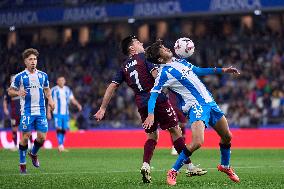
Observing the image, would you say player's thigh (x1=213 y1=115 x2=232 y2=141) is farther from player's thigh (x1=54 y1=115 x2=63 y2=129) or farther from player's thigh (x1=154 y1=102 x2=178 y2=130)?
player's thigh (x1=54 y1=115 x2=63 y2=129)

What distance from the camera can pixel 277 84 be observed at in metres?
32.3

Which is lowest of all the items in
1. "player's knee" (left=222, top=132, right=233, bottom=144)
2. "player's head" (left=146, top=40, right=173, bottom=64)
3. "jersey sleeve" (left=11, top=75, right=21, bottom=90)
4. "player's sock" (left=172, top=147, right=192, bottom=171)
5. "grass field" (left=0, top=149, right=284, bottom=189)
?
"grass field" (left=0, top=149, right=284, bottom=189)

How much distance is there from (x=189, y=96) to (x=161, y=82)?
0.47 m

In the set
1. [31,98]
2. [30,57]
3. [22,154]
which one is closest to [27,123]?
[31,98]

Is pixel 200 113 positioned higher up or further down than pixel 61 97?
further down

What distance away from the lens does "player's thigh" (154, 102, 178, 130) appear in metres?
13.2

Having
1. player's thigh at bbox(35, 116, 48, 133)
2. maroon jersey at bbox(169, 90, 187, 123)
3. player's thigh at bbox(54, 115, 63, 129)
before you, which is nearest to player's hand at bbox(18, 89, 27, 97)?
player's thigh at bbox(35, 116, 48, 133)

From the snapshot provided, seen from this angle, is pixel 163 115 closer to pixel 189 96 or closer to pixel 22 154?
pixel 189 96

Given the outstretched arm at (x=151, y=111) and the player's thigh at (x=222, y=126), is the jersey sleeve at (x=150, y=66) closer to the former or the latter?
the outstretched arm at (x=151, y=111)

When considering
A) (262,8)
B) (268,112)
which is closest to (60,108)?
(268,112)

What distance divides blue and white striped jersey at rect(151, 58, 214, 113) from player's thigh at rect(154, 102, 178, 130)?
38.7 inches

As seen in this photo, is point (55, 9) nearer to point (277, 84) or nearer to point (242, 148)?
point (277, 84)

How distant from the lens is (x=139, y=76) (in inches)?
517

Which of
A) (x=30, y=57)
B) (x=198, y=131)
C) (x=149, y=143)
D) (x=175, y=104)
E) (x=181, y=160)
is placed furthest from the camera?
(x=175, y=104)
